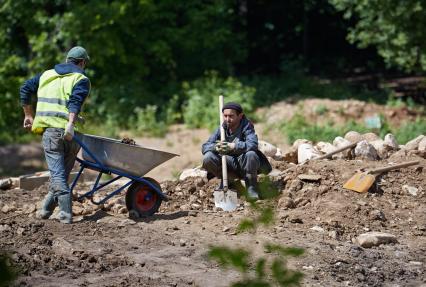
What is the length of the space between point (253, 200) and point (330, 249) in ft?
13.7

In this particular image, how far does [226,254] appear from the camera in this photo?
10.4ft

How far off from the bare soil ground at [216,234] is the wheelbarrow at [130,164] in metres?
0.18

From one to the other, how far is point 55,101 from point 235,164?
79.7 inches

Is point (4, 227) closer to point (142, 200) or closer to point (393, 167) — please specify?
point (142, 200)

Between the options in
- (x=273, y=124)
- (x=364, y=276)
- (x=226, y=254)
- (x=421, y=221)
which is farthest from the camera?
(x=273, y=124)

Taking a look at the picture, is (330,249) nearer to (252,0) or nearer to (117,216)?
(117,216)

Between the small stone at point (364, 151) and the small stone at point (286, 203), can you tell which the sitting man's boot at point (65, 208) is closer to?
the small stone at point (286, 203)

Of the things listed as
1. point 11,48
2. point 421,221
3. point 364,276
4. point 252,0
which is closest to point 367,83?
point 252,0

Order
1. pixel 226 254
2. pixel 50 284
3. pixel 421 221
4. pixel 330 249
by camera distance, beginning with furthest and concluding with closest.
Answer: pixel 421 221 < pixel 330 249 < pixel 50 284 < pixel 226 254

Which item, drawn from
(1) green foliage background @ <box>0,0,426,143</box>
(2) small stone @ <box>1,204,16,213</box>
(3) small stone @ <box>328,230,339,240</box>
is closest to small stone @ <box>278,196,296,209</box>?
(3) small stone @ <box>328,230,339,240</box>

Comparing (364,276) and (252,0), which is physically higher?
(252,0)

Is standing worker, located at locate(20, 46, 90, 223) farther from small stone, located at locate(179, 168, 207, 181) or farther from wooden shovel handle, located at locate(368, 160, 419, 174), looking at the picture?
wooden shovel handle, located at locate(368, 160, 419, 174)

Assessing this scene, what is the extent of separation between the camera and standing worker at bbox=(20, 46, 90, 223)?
7.95 metres

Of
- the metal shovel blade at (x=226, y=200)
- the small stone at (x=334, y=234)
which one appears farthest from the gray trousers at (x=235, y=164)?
the small stone at (x=334, y=234)
